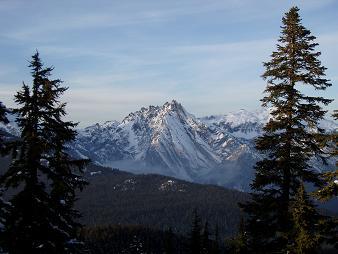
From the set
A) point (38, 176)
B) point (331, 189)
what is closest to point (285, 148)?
point (331, 189)

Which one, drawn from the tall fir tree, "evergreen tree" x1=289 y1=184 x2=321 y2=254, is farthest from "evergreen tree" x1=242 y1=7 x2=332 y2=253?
the tall fir tree

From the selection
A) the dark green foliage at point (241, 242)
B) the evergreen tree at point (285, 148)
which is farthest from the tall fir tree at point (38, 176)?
the dark green foliage at point (241, 242)

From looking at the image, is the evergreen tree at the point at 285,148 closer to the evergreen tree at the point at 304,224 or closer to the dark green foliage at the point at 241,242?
the evergreen tree at the point at 304,224

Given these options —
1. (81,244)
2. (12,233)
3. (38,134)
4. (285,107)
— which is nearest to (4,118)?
(38,134)

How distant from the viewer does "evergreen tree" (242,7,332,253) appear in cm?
2972

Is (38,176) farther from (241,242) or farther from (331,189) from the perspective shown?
(241,242)

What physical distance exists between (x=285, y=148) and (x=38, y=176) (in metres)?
13.0

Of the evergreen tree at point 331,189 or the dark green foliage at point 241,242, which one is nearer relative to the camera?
the evergreen tree at point 331,189

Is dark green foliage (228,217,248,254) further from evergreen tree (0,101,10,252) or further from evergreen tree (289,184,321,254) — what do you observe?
evergreen tree (0,101,10,252)

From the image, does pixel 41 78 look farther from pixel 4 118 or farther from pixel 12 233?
pixel 12 233

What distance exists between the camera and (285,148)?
30.0 meters

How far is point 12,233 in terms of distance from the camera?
80.3 feet

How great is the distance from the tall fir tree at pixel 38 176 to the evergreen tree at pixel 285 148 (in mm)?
9780

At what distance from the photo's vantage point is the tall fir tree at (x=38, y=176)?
25359 millimetres
